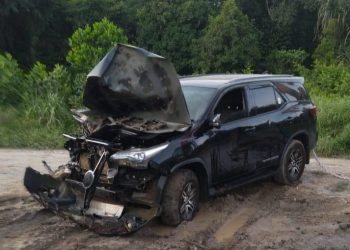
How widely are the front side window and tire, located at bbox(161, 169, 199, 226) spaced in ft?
3.35


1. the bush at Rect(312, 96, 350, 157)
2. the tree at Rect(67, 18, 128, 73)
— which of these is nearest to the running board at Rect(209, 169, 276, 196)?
the bush at Rect(312, 96, 350, 157)

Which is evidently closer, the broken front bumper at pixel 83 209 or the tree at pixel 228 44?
the broken front bumper at pixel 83 209

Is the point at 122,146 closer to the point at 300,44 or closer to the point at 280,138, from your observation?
the point at 280,138

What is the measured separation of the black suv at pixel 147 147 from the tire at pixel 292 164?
89 cm

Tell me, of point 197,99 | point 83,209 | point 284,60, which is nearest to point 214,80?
point 197,99

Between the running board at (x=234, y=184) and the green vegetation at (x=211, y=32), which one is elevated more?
the green vegetation at (x=211, y=32)

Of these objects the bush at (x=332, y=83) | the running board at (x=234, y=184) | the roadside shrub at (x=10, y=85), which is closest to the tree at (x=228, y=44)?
the bush at (x=332, y=83)

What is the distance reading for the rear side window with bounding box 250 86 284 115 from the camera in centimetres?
834

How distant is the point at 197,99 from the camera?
302 inches

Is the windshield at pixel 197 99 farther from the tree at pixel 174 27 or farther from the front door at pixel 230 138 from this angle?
the tree at pixel 174 27

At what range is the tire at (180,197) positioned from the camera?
6.75 metres

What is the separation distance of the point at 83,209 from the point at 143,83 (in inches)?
63.0

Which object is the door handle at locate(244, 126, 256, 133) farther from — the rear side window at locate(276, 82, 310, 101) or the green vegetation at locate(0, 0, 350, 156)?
the green vegetation at locate(0, 0, 350, 156)

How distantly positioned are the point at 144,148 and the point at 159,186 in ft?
1.52
